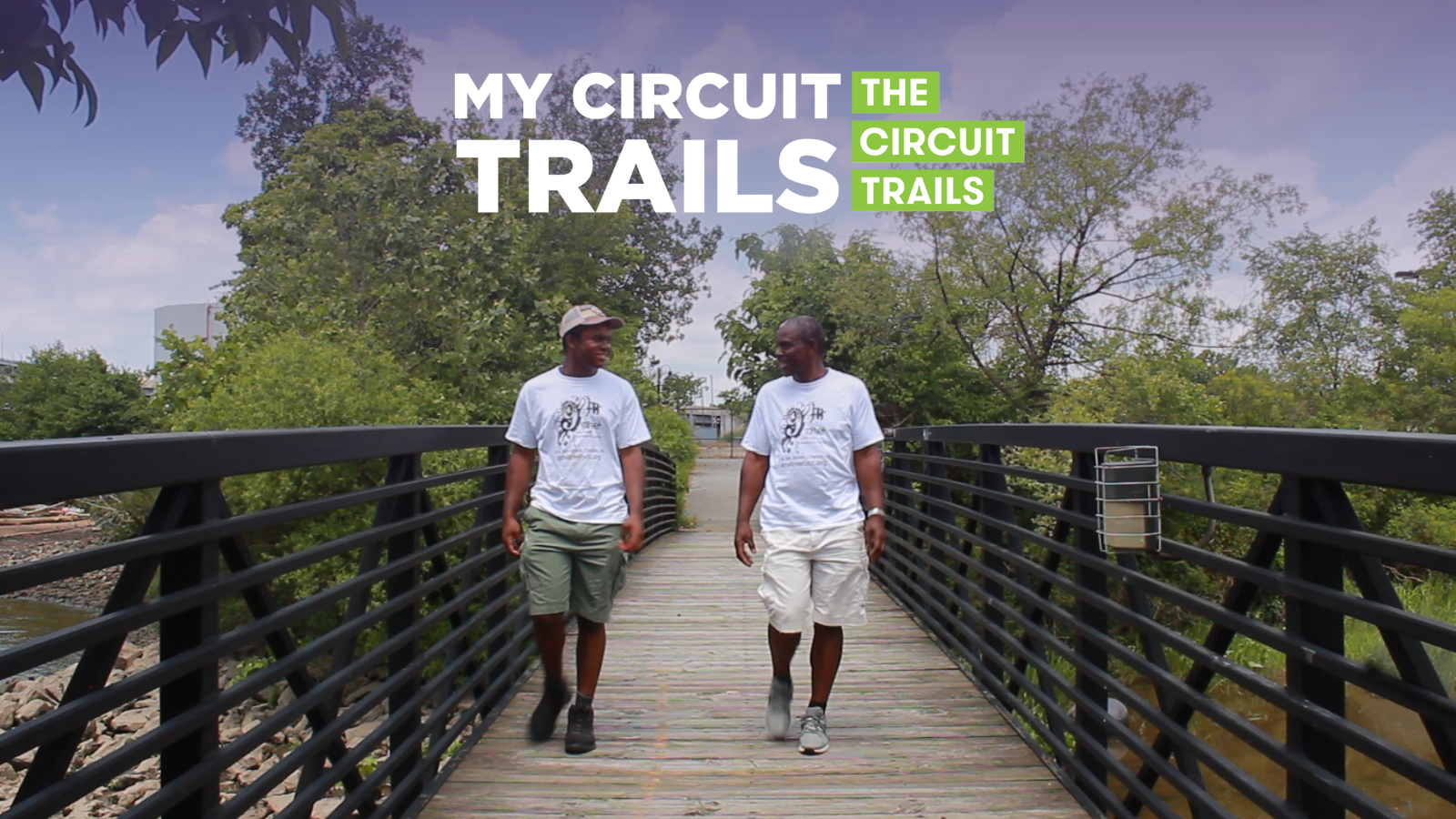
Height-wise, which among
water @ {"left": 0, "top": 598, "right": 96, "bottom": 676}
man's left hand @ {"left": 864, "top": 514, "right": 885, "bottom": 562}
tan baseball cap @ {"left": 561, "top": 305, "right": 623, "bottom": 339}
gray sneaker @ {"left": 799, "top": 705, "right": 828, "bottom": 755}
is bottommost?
water @ {"left": 0, "top": 598, "right": 96, "bottom": 676}

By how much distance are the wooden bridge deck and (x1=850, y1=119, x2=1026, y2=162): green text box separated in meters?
18.4

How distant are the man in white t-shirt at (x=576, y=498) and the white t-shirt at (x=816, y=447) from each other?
522 millimetres

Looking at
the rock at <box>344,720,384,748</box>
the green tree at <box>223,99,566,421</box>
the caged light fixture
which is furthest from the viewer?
the green tree at <box>223,99,566,421</box>

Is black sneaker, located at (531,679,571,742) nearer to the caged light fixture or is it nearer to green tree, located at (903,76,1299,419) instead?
the caged light fixture

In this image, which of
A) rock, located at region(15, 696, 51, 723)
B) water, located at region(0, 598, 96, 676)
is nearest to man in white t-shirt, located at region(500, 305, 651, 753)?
rock, located at region(15, 696, 51, 723)

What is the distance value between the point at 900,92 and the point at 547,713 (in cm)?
2246

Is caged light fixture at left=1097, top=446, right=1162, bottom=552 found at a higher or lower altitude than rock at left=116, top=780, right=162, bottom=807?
higher

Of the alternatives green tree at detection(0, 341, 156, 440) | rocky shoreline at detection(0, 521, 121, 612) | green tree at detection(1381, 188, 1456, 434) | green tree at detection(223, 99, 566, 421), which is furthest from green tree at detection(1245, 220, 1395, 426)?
A: green tree at detection(0, 341, 156, 440)

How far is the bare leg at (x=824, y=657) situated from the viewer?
4.13 metres

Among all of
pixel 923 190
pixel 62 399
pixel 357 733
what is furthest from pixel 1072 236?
pixel 62 399

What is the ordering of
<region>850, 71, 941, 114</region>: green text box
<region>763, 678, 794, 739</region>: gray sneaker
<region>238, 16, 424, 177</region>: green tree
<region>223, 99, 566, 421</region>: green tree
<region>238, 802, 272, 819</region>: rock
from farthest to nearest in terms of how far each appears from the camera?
1. <region>238, 16, 424, 177</region>: green tree
2. <region>850, 71, 941, 114</region>: green text box
3. <region>223, 99, 566, 421</region>: green tree
4. <region>238, 802, 272, 819</region>: rock
5. <region>763, 678, 794, 739</region>: gray sneaker

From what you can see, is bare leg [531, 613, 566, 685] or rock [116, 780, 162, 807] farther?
rock [116, 780, 162, 807]

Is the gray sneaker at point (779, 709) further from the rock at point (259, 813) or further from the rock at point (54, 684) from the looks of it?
the rock at point (54, 684)

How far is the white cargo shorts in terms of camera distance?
4094 mm
